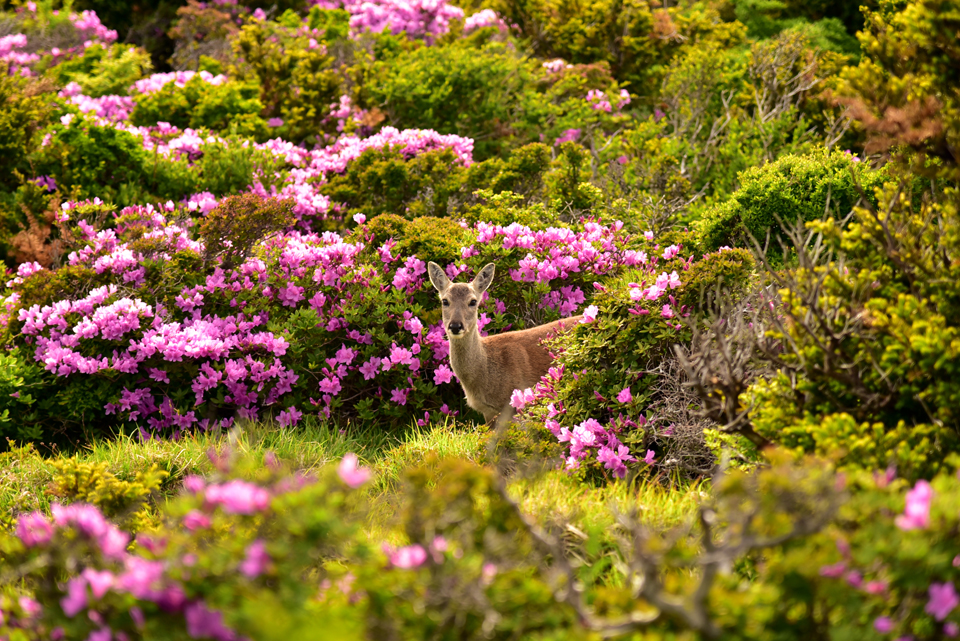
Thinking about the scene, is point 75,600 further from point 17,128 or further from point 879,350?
point 17,128

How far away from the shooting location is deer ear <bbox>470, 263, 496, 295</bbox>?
6.79m

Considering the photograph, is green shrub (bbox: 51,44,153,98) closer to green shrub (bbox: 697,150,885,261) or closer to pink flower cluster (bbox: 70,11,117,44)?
pink flower cluster (bbox: 70,11,117,44)

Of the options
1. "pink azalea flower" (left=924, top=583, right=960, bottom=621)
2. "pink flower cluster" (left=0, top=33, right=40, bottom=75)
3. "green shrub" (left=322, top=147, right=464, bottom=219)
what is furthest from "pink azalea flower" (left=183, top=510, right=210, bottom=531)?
"pink flower cluster" (left=0, top=33, right=40, bottom=75)

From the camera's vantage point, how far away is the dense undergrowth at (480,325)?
102 inches

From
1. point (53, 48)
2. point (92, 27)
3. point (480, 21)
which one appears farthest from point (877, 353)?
point (92, 27)

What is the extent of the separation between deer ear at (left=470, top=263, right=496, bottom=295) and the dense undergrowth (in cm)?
50

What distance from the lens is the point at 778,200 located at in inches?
291

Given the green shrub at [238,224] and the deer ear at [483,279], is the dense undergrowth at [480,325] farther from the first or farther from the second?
the deer ear at [483,279]

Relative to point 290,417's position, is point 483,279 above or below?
above

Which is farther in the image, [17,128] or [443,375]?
[17,128]

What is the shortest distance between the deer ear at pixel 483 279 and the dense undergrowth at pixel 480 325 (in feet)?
1.63

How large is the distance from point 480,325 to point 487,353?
26.0 inches

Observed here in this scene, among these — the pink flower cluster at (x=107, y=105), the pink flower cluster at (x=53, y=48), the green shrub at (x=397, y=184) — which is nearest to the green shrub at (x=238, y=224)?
the green shrub at (x=397, y=184)

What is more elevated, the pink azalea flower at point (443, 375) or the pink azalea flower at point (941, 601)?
the pink azalea flower at point (941, 601)
